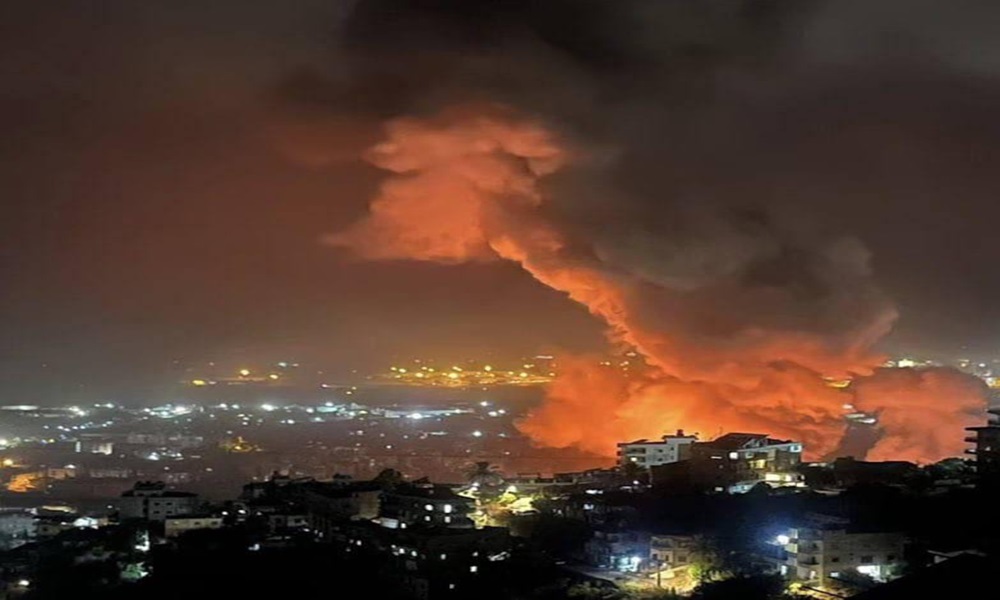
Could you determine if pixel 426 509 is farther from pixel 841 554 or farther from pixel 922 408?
pixel 922 408

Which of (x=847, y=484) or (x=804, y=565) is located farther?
(x=847, y=484)

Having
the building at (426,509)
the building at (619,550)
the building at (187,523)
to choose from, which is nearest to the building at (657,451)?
the building at (426,509)

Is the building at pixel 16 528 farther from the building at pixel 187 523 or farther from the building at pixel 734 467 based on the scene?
the building at pixel 734 467

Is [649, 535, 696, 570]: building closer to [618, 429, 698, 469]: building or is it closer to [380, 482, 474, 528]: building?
[380, 482, 474, 528]: building

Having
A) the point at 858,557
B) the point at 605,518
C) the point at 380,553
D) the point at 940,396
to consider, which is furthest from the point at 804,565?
the point at 940,396

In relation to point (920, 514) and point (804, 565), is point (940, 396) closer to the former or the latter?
point (920, 514)

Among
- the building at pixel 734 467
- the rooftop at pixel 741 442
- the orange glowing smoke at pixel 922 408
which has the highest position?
the orange glowing smoke at pixel 922 408

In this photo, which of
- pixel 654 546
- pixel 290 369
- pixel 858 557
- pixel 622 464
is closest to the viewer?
pixel 858 557
